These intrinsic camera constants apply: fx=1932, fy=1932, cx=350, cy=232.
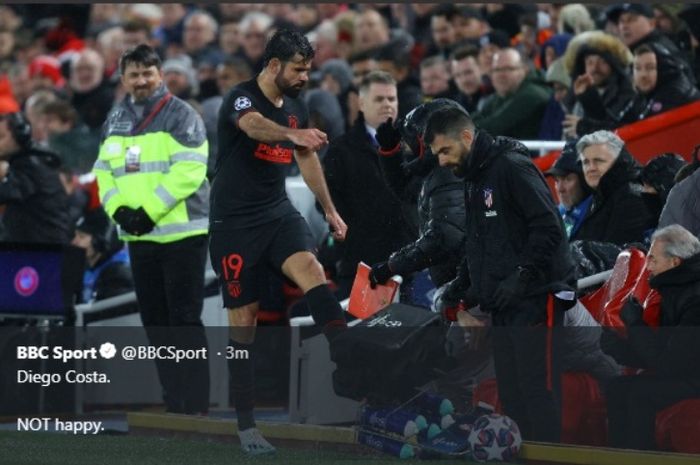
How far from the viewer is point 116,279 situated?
13820 mm

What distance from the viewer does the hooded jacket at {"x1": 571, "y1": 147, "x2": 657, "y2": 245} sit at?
10.6 metres

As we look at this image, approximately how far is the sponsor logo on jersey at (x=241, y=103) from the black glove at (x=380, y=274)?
120 cm

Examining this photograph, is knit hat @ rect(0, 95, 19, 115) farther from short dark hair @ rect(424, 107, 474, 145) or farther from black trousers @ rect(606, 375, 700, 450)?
black trousers @ rect(606, 375, 700, 450)

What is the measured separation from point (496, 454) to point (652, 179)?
7.45 feet

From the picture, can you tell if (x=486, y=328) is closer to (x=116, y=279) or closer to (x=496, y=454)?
(x=496, y=454)

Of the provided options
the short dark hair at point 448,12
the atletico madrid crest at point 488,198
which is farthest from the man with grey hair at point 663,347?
the short dark hair at point 448,12

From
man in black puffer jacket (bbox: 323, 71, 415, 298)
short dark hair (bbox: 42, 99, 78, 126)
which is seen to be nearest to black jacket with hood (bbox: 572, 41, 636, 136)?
man in black puffer jacket (bbox: 323, 71, 415, 298)

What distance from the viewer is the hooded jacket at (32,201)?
44.7 ft

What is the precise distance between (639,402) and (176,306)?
347cm

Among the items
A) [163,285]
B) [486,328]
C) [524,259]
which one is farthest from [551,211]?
[163,285]

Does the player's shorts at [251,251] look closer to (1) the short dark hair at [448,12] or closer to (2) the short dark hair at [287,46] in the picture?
(2) the short dark hair at [287,46]

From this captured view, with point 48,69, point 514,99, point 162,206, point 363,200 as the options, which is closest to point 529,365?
point 363,200

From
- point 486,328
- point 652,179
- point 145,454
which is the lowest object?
point 145,454

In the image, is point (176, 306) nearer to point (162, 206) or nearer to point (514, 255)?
point (162, 206)
